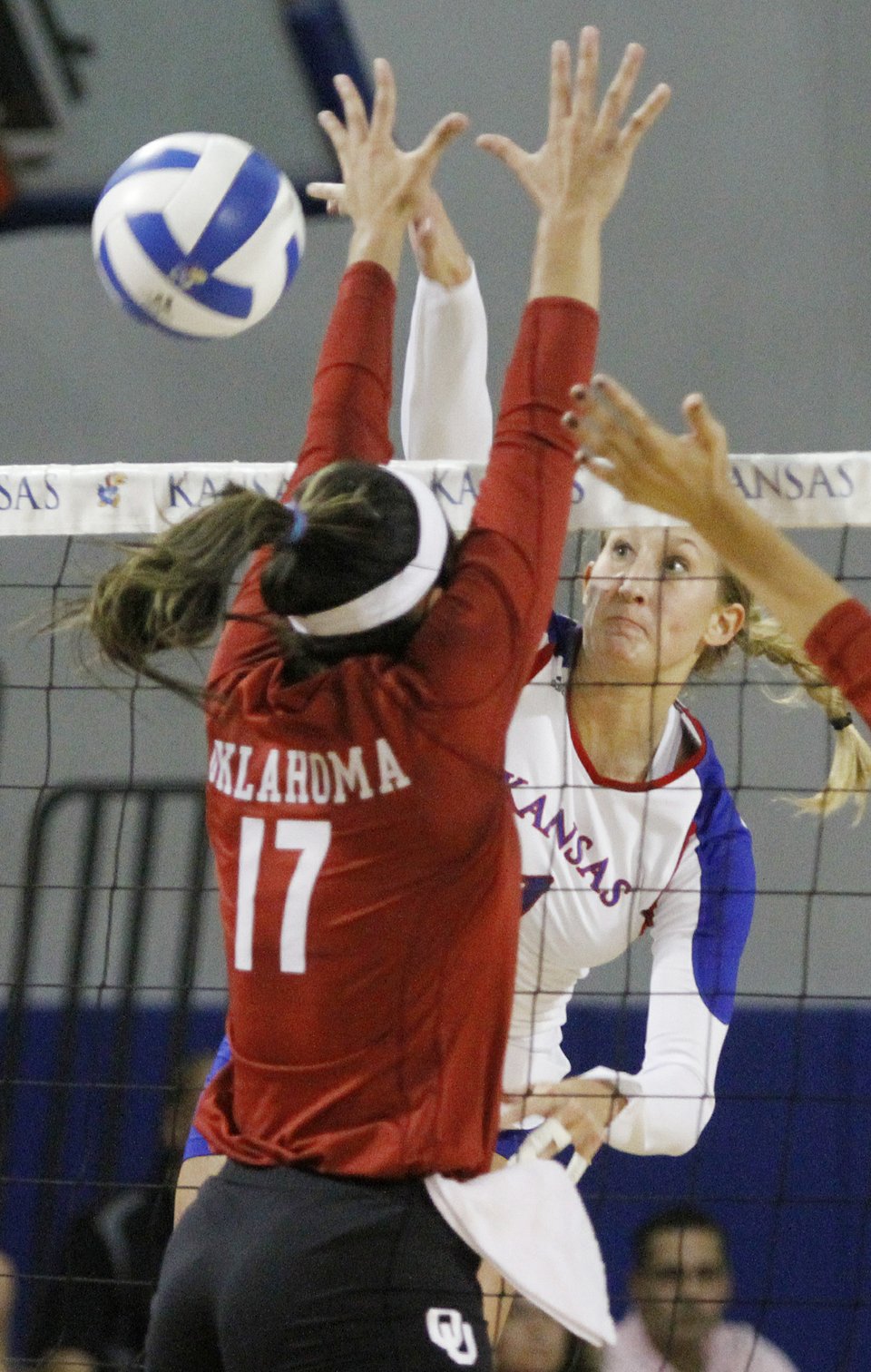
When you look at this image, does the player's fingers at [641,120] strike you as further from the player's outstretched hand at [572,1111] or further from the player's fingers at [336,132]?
the player's outstretched hand at [572,1111]

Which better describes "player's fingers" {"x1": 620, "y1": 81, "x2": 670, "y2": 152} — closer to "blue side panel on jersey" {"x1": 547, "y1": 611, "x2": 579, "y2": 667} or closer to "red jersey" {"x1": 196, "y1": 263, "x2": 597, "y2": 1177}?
"red jersey" {"x1": 196, "y1": 263, "x2": 597, "y2": 1177}

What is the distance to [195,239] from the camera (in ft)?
9.41

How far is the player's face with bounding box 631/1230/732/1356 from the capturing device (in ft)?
13.9

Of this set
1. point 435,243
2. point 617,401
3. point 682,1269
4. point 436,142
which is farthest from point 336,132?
point 682,1269

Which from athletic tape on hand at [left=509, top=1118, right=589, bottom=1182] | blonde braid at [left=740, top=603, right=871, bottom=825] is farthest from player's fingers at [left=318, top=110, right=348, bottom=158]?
athletic tape on hand at [left=509, top=1118, right=589, bottom=1182]

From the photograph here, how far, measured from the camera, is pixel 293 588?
6.35ft

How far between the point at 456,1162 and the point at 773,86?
449cm

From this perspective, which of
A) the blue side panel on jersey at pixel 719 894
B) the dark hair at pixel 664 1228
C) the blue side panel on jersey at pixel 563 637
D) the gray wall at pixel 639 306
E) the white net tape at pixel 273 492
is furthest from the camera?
the gray wall at pixel 639 306

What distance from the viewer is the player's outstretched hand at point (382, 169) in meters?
2.34

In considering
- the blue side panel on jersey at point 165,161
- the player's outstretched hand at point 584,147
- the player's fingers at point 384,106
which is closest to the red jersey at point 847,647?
the player's outstretched hand at point 584,147

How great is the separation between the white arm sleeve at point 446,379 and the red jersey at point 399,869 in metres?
0.87

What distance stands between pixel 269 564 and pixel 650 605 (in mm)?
1329

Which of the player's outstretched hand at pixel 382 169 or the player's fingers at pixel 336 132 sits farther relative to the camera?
the player's fingers at pixel 336 132

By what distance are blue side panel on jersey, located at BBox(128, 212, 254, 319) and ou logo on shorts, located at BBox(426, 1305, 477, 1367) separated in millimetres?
1657
